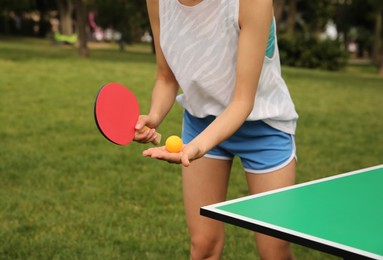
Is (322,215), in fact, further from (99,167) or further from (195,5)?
(99,167)

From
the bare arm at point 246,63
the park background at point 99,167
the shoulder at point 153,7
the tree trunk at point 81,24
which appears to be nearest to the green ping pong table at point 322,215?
the bare arm at point 246,63

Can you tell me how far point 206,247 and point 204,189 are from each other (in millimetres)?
269

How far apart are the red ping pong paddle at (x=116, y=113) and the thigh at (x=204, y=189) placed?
1.33 feet

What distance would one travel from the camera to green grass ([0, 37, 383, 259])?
180 inches

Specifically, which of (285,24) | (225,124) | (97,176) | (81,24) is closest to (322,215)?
(225,124)

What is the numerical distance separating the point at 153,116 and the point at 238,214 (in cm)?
77

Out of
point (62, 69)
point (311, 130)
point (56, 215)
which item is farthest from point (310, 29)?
point (56, 215)

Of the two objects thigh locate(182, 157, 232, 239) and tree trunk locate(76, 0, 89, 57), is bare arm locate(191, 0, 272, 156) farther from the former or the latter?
tree trunk locate(76, 0, 89, 57)

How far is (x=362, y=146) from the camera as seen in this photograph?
8.52 meters

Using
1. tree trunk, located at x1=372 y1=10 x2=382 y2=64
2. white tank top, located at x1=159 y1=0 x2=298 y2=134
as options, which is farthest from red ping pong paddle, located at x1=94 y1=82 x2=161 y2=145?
tree trunk, located at x1=372 y1=10 x2=382 y2=64

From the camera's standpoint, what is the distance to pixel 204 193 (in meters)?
2.81

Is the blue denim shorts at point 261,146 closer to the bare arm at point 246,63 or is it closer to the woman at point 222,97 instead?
the woman at point 222,97

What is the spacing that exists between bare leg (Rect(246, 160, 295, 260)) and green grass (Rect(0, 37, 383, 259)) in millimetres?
1819

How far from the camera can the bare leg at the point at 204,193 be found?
2805 mm
